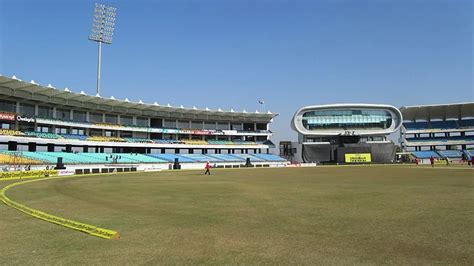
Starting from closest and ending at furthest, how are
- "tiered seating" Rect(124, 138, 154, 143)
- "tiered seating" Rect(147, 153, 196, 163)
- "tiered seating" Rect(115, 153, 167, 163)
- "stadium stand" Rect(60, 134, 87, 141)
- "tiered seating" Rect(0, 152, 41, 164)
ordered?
1. "tiered seating" Rect(0, 152, 41, 164)
2. "stadium stand" Rect(60, 134, 87, 141)
3. "tiered seating" Rect(115, 153, 167, 163)
4. "tiered seating" Rect(147, 153, 196, 163)
5. "tiered seating" Rect(124, 138, 154, 143)

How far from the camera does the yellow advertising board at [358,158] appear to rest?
9806cm

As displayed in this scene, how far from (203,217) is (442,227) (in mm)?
7108

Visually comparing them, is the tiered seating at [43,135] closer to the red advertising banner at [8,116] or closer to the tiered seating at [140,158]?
the red advertising banner at [8,116]

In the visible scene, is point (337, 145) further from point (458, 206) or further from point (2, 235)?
point (2, 235)

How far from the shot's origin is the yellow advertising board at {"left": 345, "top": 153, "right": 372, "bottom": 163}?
9806cm

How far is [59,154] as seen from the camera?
61906mm

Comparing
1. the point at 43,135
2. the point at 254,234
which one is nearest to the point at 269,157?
the point at 43,135

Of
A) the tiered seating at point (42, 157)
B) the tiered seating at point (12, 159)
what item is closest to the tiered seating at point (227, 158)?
the tiered seating at point (42, 157)

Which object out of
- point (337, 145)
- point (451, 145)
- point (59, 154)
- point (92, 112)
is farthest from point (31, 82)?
point (451, 145)

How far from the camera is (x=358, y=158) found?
98.6m

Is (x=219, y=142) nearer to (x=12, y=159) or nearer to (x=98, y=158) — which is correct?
(x=98, y=158)

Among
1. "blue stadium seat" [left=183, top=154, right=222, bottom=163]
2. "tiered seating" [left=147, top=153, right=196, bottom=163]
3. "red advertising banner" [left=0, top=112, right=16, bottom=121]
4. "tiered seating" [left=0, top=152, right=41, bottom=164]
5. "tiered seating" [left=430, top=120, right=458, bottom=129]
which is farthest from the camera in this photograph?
"tiered seating" [left=430, top=120, right=458, bottom=129]

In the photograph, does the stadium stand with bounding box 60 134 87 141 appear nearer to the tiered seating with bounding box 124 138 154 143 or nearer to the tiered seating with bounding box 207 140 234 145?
the tiered seating with bounding box 124 138 154 143

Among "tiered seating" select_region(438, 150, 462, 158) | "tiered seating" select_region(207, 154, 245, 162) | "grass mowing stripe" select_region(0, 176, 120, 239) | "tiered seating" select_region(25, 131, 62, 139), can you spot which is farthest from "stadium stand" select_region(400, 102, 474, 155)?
"grass mowing stripe" select_region(0, 176, 120, 239)
